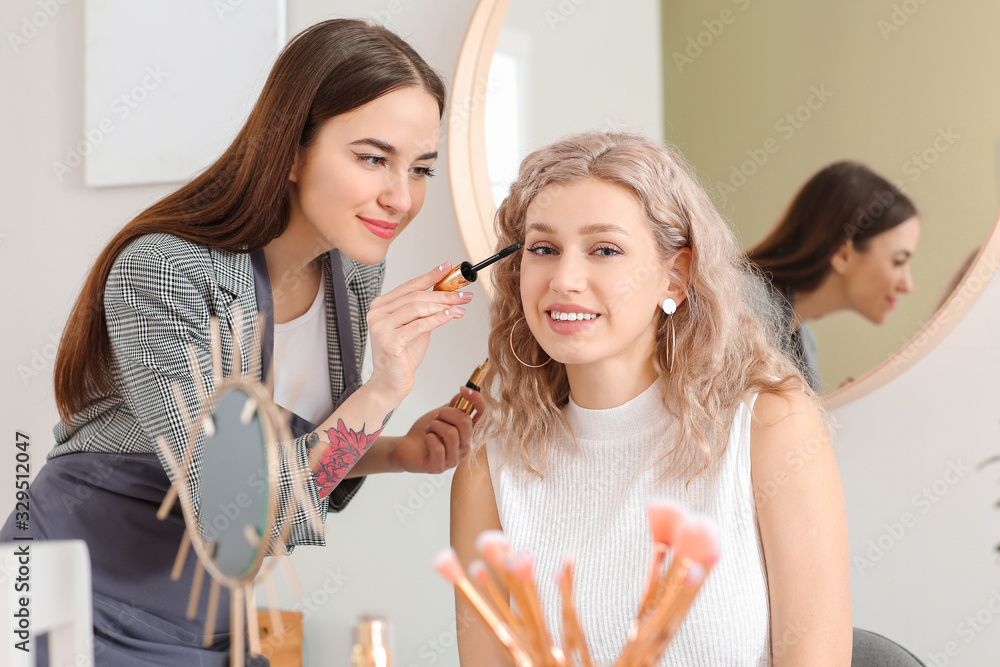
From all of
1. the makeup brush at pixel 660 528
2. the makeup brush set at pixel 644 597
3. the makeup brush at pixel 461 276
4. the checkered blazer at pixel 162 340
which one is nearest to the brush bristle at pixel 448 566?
the makeup brush set at pixel 644 597

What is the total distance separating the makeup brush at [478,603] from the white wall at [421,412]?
3.38 ft

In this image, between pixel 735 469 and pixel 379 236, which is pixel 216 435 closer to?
pixel 379 236

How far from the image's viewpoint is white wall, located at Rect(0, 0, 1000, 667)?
1328mm

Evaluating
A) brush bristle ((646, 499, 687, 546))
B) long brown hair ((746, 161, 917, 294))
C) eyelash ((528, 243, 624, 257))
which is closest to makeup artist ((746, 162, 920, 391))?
long brown hair ((746, 161, 917, 294))

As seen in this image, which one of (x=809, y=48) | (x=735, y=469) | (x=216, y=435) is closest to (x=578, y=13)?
(x=809, y=48)

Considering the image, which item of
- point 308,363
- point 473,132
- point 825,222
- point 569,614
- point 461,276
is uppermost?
point 473,132

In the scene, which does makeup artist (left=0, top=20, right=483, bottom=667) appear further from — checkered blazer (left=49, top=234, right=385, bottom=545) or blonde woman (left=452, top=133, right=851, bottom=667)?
blonde woman (left=452, top=133, right=851, bottom=667)

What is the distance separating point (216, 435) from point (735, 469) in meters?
0.66

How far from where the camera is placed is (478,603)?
0.48m

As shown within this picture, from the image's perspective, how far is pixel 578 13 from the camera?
1418 mm

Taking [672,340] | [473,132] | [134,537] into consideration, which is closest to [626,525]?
[672,340]

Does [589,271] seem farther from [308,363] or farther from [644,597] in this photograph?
[644,597]

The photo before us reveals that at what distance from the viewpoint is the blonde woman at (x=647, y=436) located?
0.97 meters

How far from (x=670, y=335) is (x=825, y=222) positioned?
375 millimetres
